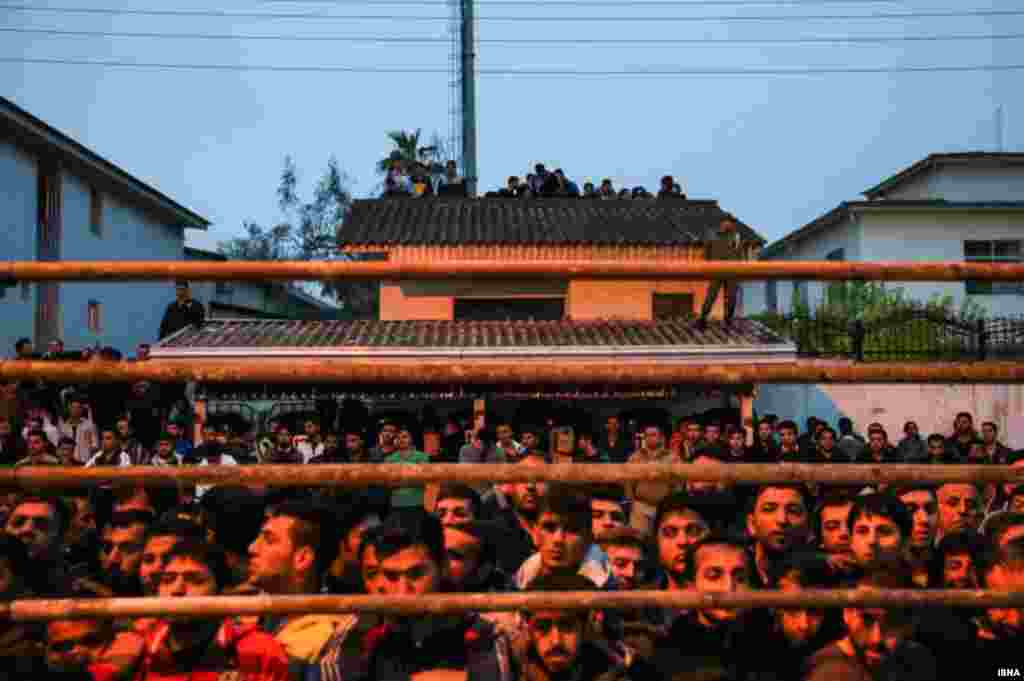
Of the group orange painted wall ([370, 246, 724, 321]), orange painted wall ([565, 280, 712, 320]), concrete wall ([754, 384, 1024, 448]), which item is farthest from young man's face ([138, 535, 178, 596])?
orange painted wall ([565, 280, 712, 320])

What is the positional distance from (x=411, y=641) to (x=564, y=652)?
0.42 meters

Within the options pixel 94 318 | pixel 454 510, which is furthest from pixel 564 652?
pixel 94 318

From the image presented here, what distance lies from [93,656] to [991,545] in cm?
282

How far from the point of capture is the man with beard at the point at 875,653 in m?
2.68

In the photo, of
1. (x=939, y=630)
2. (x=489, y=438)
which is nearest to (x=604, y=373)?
(x=939, y=630)

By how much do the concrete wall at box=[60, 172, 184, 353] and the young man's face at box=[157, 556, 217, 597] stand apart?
1590 centimetres

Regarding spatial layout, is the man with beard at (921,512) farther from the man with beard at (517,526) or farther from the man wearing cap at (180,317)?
the man wearing cap at (180,317)

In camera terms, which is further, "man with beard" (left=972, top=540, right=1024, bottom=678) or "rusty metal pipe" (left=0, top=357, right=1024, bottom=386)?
"man with beard" (left=972, top=540, right=1024, bottom=678)

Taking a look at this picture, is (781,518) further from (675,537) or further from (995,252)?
(995,252)

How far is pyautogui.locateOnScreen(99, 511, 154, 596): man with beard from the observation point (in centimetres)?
388

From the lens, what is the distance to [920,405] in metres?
15.5

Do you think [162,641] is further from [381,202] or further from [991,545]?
[381,202]

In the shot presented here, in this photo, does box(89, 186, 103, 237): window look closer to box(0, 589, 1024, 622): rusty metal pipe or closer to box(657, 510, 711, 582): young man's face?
box(657, 510, 711, 582): young man's face

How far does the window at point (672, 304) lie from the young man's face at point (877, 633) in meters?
15.7
